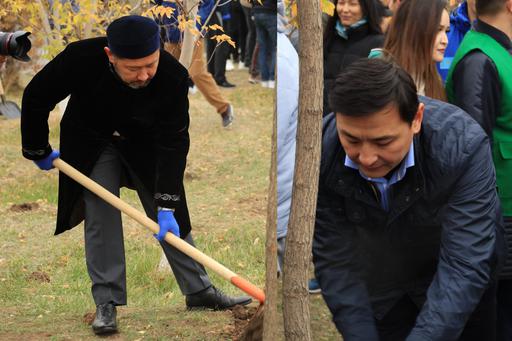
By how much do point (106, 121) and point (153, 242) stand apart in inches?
71.6

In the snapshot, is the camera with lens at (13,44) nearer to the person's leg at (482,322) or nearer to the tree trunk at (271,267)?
the tree trunk at (271,267)

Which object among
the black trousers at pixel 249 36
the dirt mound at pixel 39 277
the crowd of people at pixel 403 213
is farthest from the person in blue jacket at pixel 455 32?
the dirt mound at pixel 39 277

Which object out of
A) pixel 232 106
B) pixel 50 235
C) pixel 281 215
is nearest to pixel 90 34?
pixel 50 235

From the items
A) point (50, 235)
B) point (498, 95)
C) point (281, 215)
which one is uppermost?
point (498, 95)

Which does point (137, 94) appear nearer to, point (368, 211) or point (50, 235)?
point (368, 211)

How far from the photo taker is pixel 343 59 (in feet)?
14.5

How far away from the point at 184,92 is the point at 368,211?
1.67m

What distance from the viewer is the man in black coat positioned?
3.78m

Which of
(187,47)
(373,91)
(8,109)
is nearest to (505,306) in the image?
(373,91)

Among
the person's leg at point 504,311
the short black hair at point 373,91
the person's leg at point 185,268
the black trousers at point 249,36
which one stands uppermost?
the short black hair at point 373,91

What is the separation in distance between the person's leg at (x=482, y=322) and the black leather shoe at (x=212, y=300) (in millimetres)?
1762

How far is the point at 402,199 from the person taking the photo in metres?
2.37

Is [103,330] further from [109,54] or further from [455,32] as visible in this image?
[455,32]

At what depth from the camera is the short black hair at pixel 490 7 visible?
3.25 meters
